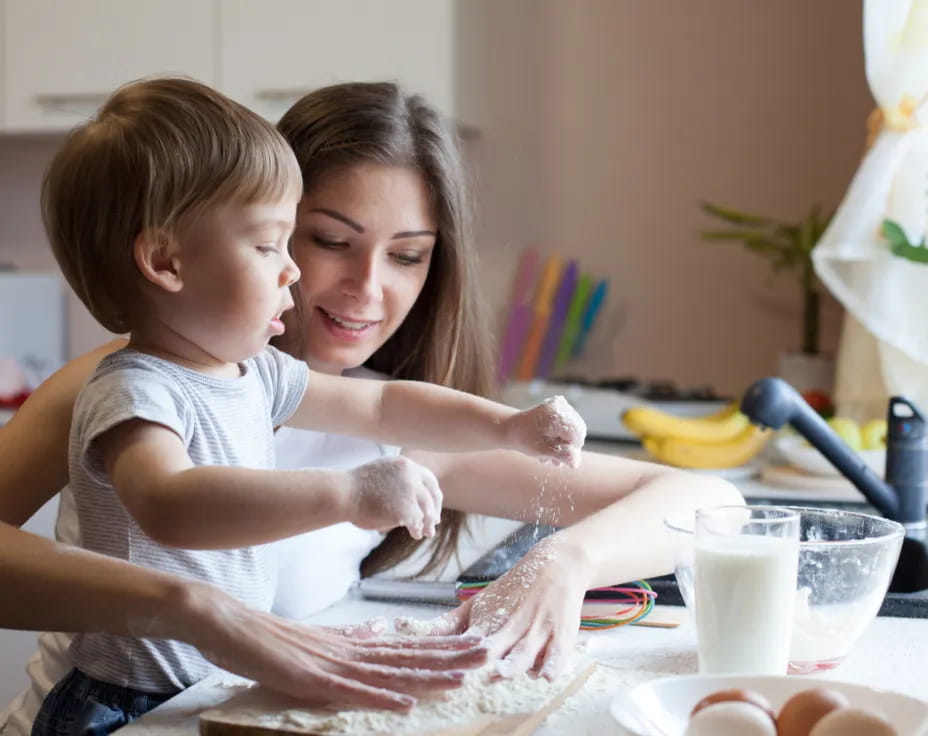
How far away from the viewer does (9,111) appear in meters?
2.77

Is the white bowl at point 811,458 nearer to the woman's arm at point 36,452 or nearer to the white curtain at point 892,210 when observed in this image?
the white curtain at point 892,210

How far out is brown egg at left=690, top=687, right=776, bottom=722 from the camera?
75cm

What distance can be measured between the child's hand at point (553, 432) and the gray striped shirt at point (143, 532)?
21 cm

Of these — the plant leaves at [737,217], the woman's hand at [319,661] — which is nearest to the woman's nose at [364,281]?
the woman's hand at [319,661]

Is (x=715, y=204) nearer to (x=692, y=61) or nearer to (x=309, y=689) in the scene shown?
(x=692, y=61)

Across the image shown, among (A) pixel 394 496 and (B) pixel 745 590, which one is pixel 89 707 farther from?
(B) pixel 745 590

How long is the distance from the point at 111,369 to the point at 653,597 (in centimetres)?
56

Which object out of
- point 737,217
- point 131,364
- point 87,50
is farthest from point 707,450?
point 87,50

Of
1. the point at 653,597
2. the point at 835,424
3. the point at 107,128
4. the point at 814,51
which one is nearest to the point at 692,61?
the point at 814,51

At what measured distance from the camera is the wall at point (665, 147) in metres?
2.54

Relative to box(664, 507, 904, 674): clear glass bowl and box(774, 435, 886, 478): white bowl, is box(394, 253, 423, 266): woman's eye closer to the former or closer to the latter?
box(664, 507, 904, 674): clear glass bowl

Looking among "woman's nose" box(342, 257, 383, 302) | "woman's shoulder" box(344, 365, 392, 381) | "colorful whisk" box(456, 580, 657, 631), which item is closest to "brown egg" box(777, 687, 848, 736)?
"colorful whisk" box(456, 580, 657, 631)

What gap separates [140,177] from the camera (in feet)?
2.91

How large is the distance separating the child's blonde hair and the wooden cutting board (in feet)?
0.99
